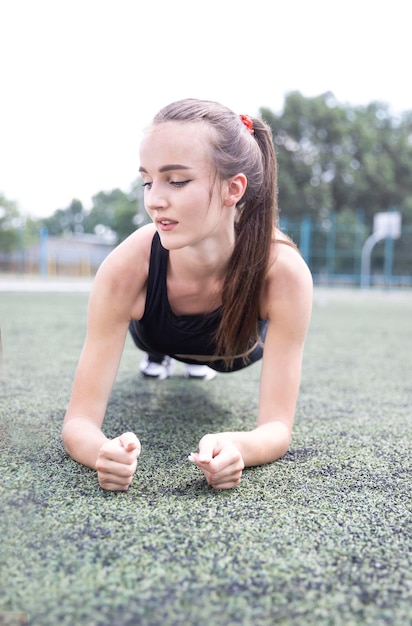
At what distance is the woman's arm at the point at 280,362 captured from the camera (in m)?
1.17

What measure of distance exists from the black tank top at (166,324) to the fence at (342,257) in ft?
47.0

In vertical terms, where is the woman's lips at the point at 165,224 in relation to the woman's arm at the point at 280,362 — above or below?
above

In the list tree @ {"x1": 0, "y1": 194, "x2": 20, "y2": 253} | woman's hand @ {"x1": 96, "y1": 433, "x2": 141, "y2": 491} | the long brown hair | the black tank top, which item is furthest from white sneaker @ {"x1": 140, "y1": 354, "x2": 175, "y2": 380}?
tree @ {"x1": 0, "y1": 194, "x2": 20, "y2": 253}

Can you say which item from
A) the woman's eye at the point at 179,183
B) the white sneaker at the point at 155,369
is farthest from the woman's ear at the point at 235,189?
the white sneaker at the point at 155,369

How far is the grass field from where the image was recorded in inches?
26.1

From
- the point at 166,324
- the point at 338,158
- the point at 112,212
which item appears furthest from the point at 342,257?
the point at 112,212

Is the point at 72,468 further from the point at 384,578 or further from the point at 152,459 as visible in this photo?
the point at 384,578

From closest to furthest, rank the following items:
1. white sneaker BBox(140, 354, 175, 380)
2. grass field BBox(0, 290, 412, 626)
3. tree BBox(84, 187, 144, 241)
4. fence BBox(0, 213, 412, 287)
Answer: grass field BBox(0, 290, 412, 626) → white sneaker BBox(140, 354, 175, 380) → fence BBox(0, 213, 412, 287) → tree BBox(84, 187, 144, 241)

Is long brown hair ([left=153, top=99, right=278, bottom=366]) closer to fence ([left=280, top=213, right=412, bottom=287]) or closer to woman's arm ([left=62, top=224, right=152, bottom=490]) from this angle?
woman's arm ([left=62, top=224, right=152, bottom=490])

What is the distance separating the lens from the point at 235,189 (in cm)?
119

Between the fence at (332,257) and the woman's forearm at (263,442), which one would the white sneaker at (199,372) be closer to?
the woman's forearm at (263,442)

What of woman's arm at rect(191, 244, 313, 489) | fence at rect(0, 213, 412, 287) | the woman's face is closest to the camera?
the woman's face

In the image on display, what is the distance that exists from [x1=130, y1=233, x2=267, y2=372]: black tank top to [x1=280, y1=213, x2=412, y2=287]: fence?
1433 cm

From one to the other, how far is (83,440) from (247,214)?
612 millimetres
